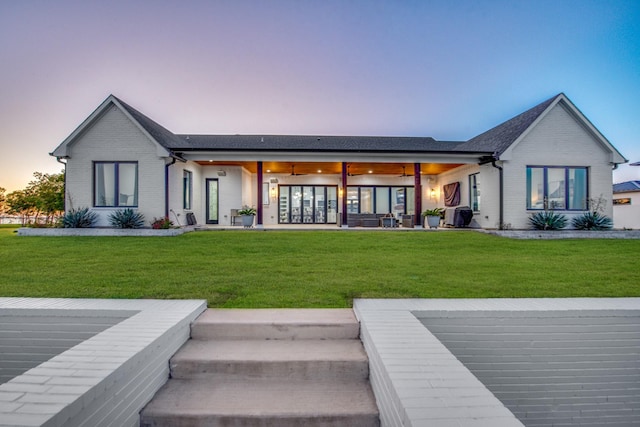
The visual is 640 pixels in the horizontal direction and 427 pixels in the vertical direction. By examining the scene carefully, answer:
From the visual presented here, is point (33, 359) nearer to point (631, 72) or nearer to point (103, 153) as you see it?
point (103, 153)

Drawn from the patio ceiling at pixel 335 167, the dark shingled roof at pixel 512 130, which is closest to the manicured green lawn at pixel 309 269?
the dark shingled roof at pixel 512 130

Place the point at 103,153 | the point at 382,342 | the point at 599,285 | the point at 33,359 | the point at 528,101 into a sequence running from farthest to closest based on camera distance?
the point at 528,101 → the point at 103,153 → the point at 599,285 → the point at 33,359 → the point at 382,342

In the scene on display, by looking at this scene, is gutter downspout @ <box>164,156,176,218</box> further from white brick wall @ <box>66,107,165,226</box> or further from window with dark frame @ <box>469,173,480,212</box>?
window with dark frame @ <box>469,173,480,212</box>

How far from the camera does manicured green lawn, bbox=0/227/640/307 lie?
4441 millimetres

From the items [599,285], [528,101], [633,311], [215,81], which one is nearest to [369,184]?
[215,81]

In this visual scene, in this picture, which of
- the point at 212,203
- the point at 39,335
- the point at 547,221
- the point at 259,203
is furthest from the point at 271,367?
the point at 212,203

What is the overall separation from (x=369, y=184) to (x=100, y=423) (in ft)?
59.1

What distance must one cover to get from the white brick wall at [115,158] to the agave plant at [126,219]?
1.27 ft

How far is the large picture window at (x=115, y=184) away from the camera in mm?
12727

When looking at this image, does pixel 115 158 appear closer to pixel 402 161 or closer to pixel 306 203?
pixel 306 203

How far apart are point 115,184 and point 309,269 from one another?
10787 mm

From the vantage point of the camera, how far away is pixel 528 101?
34844 mm

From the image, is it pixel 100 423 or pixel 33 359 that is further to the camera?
pixel 33 359

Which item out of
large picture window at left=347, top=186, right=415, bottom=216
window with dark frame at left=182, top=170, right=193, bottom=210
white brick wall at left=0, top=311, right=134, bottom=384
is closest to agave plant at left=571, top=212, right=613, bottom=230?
large picture window at left=347, top=186, right=415, bottom=216
